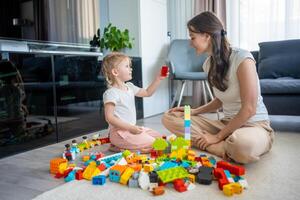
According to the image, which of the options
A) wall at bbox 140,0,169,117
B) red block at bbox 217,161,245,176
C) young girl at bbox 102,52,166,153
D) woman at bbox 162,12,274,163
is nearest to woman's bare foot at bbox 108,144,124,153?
young girl at bbox 102,52,166,153

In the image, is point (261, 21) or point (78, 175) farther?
point (261, 21)

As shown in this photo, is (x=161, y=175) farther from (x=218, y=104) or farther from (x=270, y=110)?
(x=270, y=110)

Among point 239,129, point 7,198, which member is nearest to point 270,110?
point 239,129

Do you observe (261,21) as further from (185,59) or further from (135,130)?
(135,130)

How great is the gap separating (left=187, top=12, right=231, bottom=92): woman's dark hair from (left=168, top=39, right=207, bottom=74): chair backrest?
171 centimetres

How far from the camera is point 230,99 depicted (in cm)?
139

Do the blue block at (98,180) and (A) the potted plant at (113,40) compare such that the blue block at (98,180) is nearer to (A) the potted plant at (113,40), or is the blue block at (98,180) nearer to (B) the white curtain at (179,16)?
(A) the potted plant at (113,40)

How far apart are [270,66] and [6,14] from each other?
203 centimetres

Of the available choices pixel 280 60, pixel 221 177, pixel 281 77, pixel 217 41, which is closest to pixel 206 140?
pixel 221 177

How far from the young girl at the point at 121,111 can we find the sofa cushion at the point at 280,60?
1.25m

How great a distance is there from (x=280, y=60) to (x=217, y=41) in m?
1.38

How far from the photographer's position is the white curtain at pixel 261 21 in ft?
9.52

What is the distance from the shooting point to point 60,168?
1233 millimetres

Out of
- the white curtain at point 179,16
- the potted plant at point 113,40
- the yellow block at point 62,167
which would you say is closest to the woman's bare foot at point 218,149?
the yellow block at point 62,167
